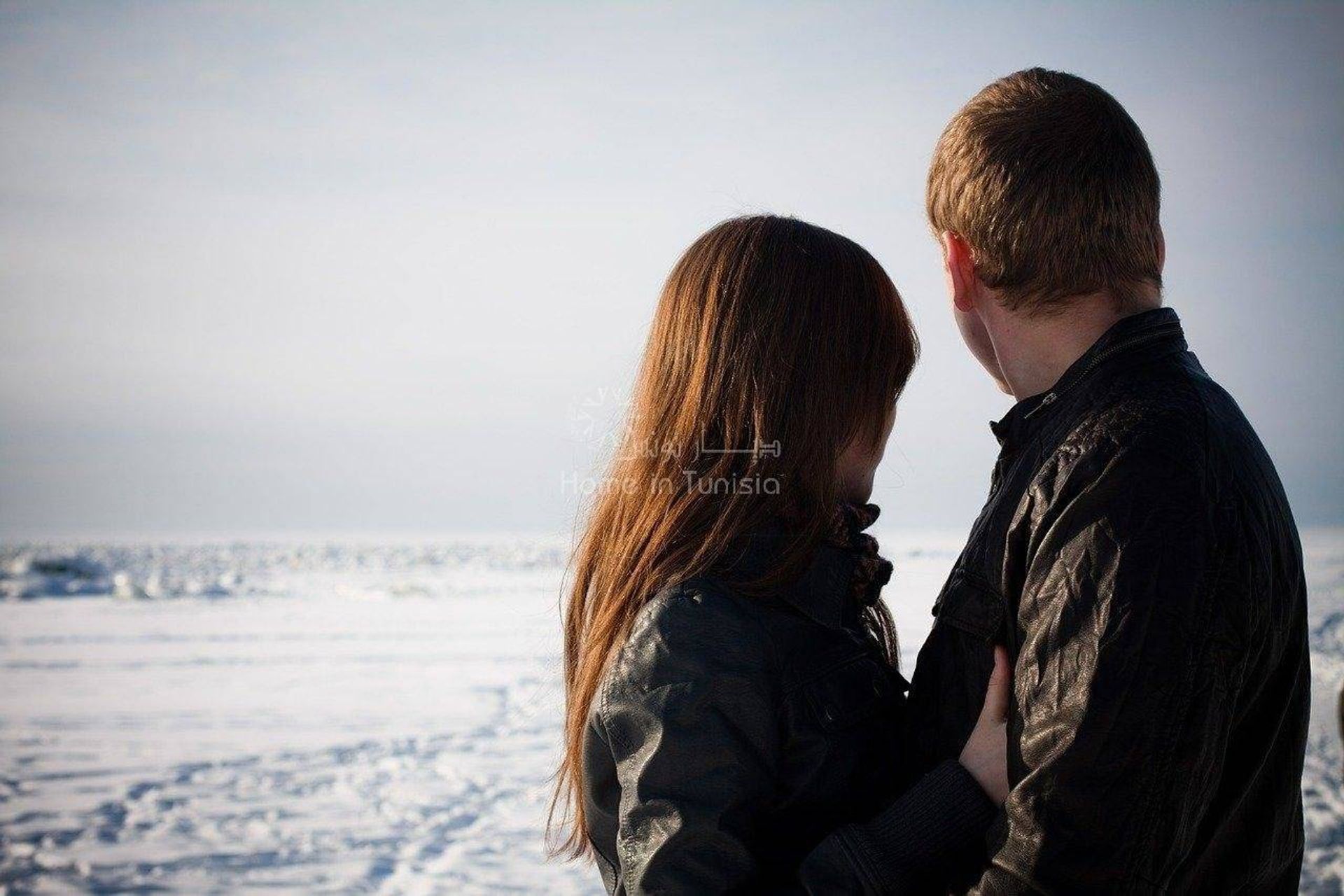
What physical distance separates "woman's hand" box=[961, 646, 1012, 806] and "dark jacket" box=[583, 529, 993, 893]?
21mm

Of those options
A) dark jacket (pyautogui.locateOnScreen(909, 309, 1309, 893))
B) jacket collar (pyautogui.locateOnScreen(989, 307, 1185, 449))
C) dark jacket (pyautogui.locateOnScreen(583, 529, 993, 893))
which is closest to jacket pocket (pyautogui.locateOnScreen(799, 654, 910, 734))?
dark jacket (pyautogui.locateOnScreen(583, 529, 993, 893))

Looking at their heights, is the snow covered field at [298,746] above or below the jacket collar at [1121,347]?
below

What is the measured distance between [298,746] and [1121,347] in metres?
7.36

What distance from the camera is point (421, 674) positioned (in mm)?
10172

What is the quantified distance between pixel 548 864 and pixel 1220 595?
456 cm

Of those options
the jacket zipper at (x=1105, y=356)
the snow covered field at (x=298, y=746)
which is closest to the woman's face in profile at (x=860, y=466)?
the jacket zipper at (x=1105, y=356)

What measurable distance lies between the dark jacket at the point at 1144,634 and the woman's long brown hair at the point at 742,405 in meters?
0.41

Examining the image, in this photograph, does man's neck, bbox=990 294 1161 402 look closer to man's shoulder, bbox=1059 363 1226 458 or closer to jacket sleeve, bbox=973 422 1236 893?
man's shoulder, bbox=1059 363 1226 458

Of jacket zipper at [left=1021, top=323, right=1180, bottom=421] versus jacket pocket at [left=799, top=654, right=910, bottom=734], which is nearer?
jacket zipper at [left=1021, top=323, right=1180, bottom=421]

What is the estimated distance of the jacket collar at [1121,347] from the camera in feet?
A: 4.58

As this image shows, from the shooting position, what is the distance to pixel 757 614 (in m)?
1.60

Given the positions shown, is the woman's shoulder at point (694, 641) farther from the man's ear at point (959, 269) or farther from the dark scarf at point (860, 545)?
the man's ear at point (959, 269)

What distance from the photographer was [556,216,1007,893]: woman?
1454 millimetres

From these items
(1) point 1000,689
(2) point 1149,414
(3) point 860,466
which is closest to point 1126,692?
(1) point 1000,689
